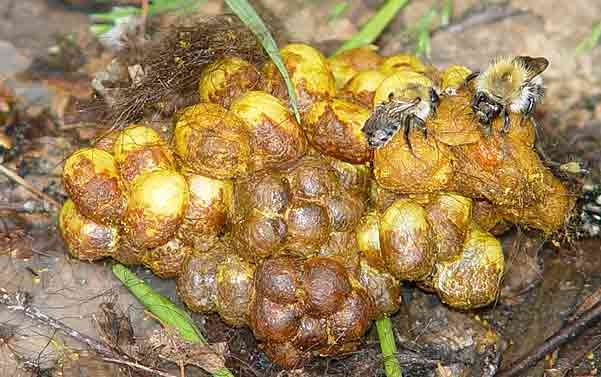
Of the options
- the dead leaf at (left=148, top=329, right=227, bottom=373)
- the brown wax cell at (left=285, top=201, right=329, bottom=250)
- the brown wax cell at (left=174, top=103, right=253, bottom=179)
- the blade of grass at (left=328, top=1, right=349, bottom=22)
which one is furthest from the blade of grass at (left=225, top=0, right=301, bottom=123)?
the blade of grass at (left=328, top=1, right=349, bottom=22)

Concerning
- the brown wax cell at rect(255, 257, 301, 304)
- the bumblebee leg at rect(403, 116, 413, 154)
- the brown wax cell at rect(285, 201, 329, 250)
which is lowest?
the brown wax cell at rect(255, 257, 301, 304)

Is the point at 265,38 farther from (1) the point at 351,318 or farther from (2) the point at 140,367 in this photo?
(2) the point at 140,367

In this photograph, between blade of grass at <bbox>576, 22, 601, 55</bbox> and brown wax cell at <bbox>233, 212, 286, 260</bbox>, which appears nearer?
brown wax cell at <bbox>233, 212, 286, 260</bbox>

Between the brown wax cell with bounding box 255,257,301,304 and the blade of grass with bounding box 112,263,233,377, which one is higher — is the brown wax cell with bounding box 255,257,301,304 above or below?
above

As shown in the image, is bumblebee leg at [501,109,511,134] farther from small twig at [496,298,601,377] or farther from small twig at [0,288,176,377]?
small twig at [0,288,176,377]

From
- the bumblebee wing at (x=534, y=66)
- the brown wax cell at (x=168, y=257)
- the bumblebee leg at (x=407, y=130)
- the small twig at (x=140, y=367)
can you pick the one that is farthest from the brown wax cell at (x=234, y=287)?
the bumblebee wing at (x=534, y=66)

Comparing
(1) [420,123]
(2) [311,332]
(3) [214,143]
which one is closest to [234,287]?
(2) [311,332]
